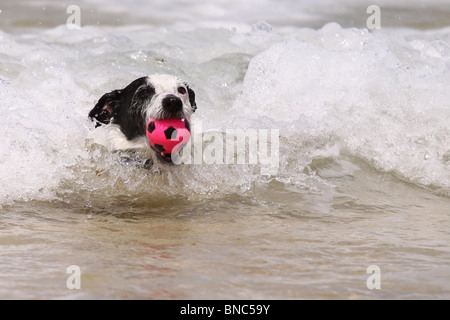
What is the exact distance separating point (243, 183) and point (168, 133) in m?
0.92

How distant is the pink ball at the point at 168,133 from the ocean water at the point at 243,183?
1.58 ft

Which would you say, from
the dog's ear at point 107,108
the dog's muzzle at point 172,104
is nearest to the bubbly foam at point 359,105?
the dog's muzzle at point 172,104

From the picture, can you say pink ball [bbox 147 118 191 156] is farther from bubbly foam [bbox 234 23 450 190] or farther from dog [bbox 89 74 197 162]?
bubbly foam [bbox 234 23 450 190]

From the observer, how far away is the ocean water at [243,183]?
2688mm

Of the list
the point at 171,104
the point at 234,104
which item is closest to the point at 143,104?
the point at 171,104

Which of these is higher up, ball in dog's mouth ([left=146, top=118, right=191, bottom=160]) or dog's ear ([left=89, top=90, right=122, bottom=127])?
dog's ear ([left=89, top=90, right=122, bottom=127])

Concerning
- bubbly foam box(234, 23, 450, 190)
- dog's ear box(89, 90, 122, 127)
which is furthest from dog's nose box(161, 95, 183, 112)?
bubbly foam box(234, 23, 450, 190)

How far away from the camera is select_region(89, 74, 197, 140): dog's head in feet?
13.7

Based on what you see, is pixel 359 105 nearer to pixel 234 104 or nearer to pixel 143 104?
pixel 234 104

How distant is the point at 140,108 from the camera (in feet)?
14.8

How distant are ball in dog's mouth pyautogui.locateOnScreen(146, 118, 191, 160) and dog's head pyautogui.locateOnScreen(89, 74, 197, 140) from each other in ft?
0.13

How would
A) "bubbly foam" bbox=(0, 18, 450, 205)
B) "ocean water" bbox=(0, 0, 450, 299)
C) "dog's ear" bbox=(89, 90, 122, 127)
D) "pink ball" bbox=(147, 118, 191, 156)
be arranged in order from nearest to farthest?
"ocean water" bbox=(0, 0, 450, 299) → "pink ball" bbox=(147, 118, 191, 156) → "bubbly foam" bbox=(0, 18, 450, 205) → "dog's ear" bbox=(89, 90, 122, 127)

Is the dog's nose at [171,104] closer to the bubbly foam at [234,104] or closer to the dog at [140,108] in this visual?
the dog at [140,108]
